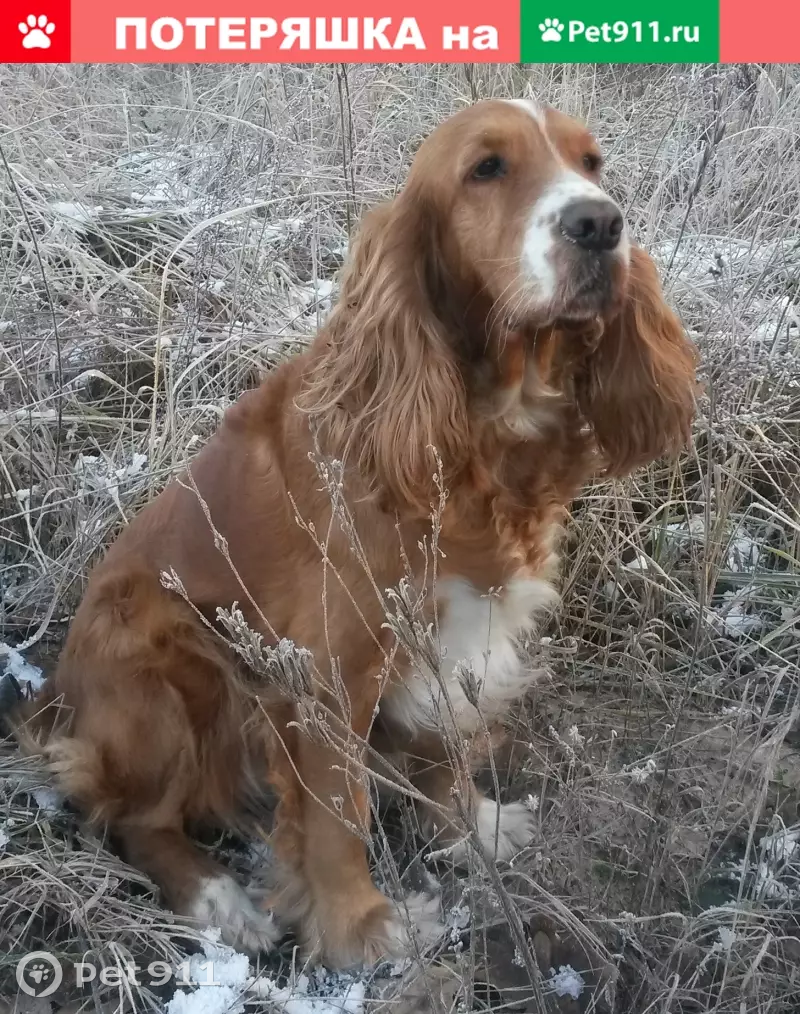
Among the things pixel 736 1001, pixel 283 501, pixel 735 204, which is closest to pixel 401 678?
pixel 283 501

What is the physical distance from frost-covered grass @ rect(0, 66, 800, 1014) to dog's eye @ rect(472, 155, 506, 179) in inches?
31.5

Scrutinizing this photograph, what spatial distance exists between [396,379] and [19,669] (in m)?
1.44

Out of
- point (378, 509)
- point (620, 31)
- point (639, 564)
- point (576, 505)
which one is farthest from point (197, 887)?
point (620, 31)

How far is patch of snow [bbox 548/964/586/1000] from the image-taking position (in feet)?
5.57

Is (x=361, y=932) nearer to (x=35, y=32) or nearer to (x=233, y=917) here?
(x=233, y=917)

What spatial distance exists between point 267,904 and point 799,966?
1.11m

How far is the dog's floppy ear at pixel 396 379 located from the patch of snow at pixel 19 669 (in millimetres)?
1233

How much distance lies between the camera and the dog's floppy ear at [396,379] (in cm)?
178

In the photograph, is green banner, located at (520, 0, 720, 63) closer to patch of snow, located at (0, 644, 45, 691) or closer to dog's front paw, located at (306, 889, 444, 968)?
patch of snow, located at (0, 644, 45, 691)

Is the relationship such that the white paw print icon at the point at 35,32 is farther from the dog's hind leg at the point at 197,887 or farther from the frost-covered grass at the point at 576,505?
the dog's hind leg at the point at 197,887

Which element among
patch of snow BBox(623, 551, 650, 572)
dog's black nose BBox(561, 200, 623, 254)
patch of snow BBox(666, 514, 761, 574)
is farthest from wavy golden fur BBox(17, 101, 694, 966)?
patch of snow BBox(666, 514, 761, 574)

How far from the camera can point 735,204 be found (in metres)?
3.71

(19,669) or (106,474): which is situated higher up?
(106,474)

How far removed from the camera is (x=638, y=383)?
202 centimetres
